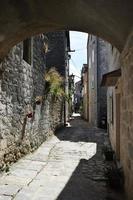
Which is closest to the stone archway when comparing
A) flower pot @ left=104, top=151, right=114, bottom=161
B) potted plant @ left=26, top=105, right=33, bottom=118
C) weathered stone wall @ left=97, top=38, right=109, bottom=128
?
potted plant @ left=26, top=105, right=33, bottom=118

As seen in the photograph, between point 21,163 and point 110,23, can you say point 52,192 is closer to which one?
point 21,163

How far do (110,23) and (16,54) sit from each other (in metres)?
3.18

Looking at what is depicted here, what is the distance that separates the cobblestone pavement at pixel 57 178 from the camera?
4867mm

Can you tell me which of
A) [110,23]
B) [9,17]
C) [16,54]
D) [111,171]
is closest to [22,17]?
[9,17]

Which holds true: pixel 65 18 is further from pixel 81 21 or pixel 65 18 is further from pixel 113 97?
pixel 113 97

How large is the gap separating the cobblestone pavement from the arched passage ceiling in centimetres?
238

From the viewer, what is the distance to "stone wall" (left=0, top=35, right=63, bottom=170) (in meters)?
6.08

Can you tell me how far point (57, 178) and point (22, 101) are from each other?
2416 mm

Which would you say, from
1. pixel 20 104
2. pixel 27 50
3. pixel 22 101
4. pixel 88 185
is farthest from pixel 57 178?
pixel 27 50

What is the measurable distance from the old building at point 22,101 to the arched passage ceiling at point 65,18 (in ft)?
3.25

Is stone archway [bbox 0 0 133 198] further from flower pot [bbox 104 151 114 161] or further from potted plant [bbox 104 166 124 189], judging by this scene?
flower pot [bbox 104 151 114 161]

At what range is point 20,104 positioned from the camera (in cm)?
738

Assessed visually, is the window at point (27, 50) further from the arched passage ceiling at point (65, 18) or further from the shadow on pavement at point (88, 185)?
the shadow on pavement at point (88, 185)

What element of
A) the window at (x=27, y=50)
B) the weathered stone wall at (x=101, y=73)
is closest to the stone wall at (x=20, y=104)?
the window at (x=27, y=50)
